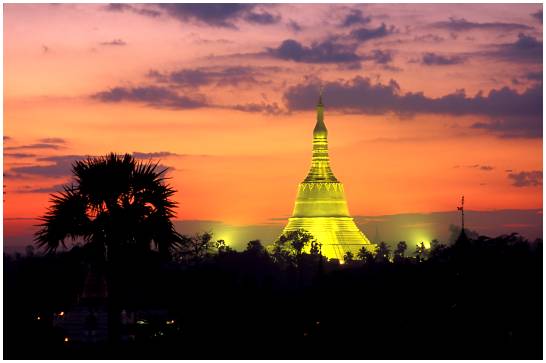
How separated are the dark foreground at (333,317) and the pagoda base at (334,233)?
89525 millimetres

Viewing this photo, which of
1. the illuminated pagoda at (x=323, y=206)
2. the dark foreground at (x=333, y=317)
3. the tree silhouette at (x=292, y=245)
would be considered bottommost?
the dark foreground at (x=333, y=317)

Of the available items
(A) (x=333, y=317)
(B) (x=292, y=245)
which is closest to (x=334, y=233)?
(B) (x=292, y=245)

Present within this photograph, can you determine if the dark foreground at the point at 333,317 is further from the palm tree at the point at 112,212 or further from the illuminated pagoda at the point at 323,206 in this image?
the illuminated pagoda at the point at 323,206

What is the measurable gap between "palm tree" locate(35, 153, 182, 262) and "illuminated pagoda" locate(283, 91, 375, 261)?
379 feet

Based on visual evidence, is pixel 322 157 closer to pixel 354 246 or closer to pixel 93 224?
pixel 354 246

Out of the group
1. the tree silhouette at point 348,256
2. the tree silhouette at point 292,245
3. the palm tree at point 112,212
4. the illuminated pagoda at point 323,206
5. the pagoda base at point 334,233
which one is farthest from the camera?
the illuminated pagoda at point 323,206

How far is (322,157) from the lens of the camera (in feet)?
506

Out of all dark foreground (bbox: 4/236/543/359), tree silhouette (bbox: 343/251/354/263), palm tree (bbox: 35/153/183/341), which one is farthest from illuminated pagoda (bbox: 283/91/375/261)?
palm tree (bbox: 35/153/183/341)

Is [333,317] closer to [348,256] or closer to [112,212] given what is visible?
[112,212]

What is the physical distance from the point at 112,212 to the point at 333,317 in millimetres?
15076

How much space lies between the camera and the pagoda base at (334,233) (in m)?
151

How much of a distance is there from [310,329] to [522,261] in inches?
273

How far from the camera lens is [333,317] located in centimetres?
4953

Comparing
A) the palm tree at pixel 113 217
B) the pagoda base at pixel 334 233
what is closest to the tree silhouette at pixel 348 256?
the pagoda base at pixel 334 233
